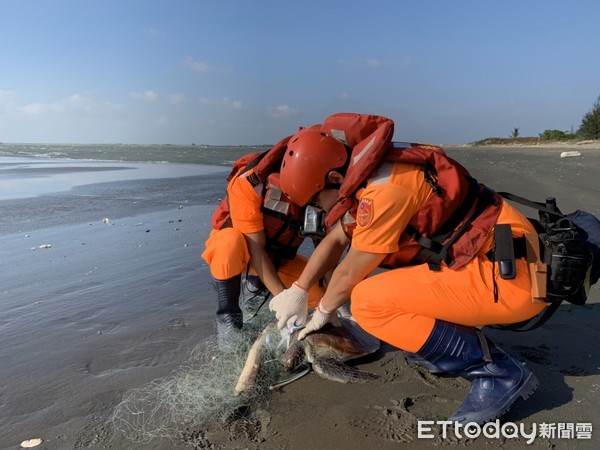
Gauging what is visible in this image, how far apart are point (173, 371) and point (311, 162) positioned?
172 centimetres

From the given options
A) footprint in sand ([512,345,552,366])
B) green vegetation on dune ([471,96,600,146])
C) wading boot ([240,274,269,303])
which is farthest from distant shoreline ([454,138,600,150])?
wading boot ([240,274,269,303])

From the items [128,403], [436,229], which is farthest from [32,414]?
[436,229]

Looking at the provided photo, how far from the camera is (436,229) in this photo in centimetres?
255

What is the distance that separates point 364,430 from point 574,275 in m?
1.34

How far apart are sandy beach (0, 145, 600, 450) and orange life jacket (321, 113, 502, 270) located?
2.97ft

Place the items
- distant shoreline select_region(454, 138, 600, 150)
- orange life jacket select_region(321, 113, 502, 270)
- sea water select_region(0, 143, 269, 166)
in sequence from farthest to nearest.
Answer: sea water select_region(0, 143, 269, 166) < distant shoreline select_region(454, 138, 600, 150) < orange life jacket select_region(321, 113, 502, 270)

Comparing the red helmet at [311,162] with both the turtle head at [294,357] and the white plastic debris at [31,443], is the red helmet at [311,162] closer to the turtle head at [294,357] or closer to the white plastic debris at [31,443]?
the turtle head at [294,357]

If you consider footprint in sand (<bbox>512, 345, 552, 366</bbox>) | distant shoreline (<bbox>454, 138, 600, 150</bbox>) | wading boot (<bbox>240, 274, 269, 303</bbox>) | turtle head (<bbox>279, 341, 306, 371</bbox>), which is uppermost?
distant shoreline (<bbox>454, 138, 600, 150</bbox>)

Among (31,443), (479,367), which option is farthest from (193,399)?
(479,367)

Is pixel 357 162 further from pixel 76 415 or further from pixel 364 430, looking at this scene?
pixel 76 415

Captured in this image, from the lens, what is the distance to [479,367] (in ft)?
8.39

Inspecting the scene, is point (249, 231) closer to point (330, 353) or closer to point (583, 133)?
point (330, 353)

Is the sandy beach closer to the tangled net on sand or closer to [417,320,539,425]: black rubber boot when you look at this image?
the tangled net on sand

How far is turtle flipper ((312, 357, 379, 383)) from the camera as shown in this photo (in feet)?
9.66
